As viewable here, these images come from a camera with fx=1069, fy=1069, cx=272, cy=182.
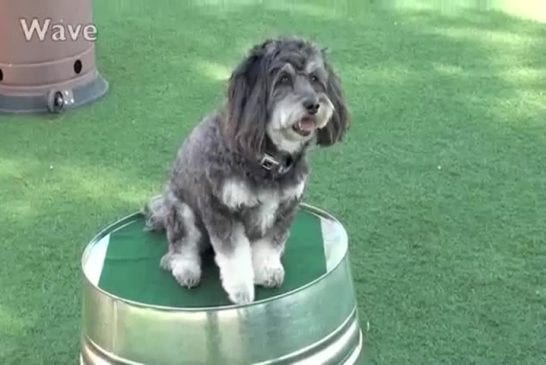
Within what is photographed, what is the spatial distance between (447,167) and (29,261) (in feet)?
4.45

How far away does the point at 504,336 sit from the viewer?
102 inches

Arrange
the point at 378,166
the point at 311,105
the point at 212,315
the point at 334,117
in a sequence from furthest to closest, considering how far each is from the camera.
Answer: the point at 378,166 → the point at 334,117 → the point at 311,105 → the point at 212,315

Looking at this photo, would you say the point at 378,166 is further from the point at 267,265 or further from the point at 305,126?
the point at 305,126

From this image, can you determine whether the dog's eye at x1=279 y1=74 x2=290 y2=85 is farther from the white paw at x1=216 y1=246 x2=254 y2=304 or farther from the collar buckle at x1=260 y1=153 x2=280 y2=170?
the white paw at x1=216 y1=246 x2=254 y2=304

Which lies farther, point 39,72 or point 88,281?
point 39,72

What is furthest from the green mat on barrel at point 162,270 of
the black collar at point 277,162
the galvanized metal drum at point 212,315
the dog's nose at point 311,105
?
the dog's nose at point 311,105

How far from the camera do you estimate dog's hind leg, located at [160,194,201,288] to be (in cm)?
218

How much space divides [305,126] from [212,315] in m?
0.41

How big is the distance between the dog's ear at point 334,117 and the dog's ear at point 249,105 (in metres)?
0.13

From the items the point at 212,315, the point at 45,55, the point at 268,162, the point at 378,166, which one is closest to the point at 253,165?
the point at 268,162

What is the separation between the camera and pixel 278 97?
200 cm

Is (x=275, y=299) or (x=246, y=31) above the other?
(x=275, y=299)

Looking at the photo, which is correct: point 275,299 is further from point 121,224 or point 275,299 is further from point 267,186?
point 121,224

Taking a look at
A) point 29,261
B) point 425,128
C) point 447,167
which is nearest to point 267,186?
point 29,261
